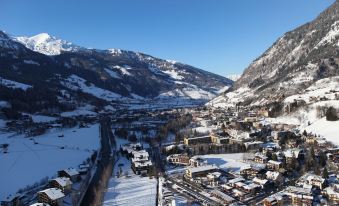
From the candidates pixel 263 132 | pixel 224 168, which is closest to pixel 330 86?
pixel 263 132

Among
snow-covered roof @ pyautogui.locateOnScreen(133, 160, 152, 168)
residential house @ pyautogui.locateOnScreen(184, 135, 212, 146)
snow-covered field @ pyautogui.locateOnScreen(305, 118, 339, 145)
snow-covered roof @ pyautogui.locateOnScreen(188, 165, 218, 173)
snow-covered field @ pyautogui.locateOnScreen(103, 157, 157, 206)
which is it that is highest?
snow-covered field @ pyautogui.locateOnScreen(305, 118, 339, 145)

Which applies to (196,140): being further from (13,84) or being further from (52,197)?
(13,84)

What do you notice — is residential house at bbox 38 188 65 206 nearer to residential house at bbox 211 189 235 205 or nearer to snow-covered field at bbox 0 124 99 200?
snow-covered field at bbox 0 124 99 200

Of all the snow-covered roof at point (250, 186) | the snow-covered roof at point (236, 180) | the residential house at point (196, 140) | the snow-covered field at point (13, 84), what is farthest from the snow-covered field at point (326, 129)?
the snow-covered field at point (13, 84)

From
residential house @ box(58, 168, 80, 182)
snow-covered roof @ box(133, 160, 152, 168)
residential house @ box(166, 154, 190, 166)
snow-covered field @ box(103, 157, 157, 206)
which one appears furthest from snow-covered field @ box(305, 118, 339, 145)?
residential house @ box(58, 168, 80, 182)

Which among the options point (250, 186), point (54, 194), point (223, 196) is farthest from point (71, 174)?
point (250, 186)

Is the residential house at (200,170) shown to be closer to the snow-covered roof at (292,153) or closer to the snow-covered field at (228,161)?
the snow-covered field at (228,161)

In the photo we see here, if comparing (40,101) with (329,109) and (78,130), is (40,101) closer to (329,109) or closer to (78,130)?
(78,130)
